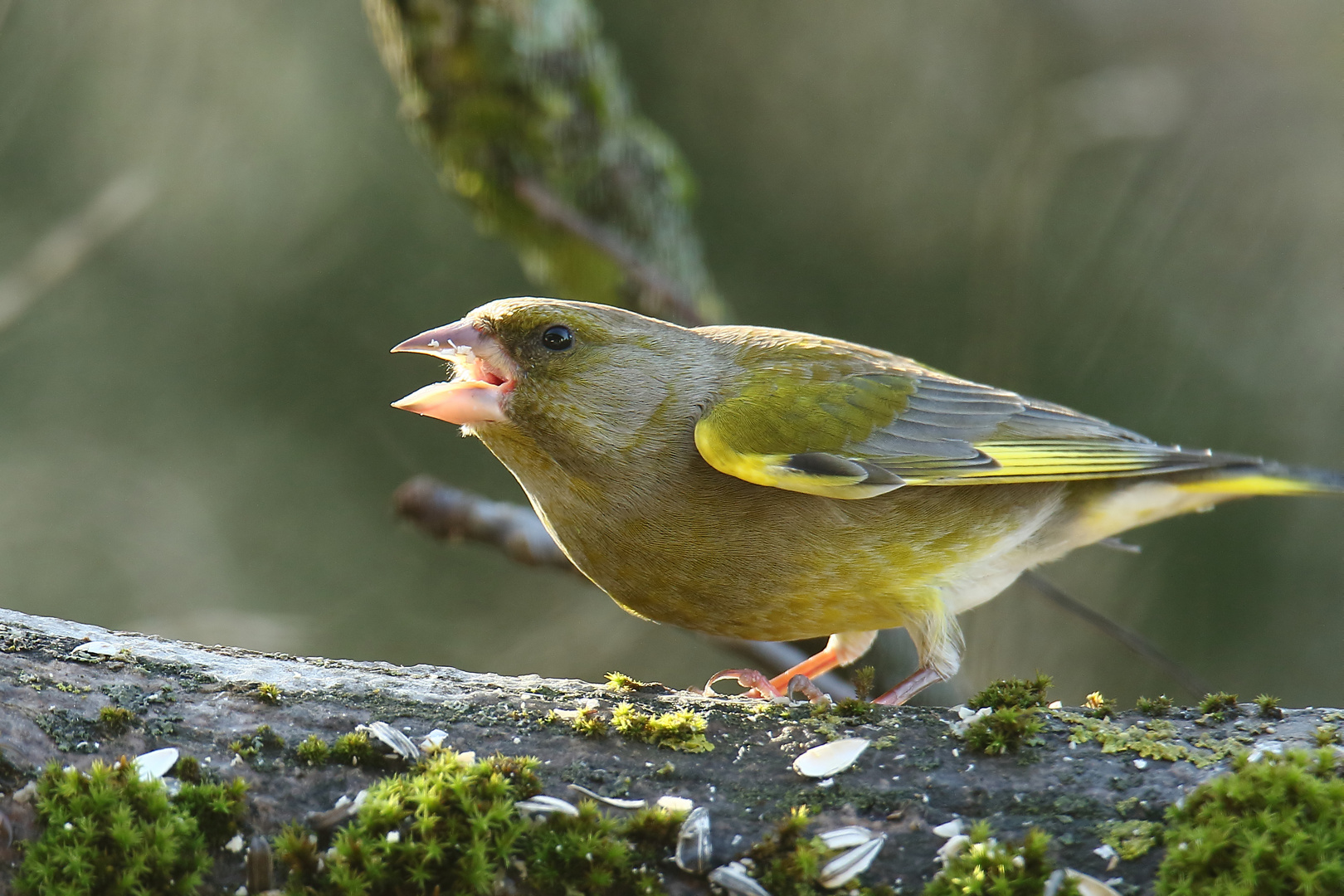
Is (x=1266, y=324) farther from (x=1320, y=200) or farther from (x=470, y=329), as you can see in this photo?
(x=470, y=329)

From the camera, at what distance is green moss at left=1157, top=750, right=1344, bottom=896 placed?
2260 millimetres

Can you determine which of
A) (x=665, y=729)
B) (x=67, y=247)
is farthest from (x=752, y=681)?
(x=67, y=247)

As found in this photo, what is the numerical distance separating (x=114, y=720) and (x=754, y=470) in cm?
178

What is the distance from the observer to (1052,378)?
7410mm

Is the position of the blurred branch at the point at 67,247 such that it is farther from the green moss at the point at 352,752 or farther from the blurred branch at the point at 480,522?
the green moss at the point at 352,752

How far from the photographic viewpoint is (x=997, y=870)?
7.92 ft

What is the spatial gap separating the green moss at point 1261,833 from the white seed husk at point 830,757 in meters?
0.69

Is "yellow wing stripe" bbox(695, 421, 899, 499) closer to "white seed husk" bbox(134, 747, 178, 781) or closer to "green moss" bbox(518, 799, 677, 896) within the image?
"green moss" bbox(518, 799, 677, 896)

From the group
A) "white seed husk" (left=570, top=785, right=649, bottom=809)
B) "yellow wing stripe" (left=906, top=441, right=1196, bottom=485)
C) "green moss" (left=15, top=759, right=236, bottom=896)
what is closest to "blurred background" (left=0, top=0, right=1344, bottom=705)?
"yellow wing stripe" (left=906, top=441, right=1196, bottom=485)

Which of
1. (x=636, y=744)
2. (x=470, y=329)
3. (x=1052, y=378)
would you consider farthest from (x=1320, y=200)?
(x=636, y=744)

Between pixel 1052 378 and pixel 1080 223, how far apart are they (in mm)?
1337

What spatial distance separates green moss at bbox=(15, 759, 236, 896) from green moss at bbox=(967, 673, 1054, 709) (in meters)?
1.82

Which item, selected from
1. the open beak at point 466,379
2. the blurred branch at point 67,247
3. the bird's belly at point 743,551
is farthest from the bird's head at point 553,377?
the blurred branch at point 67,247

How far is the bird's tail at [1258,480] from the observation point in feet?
14.2
